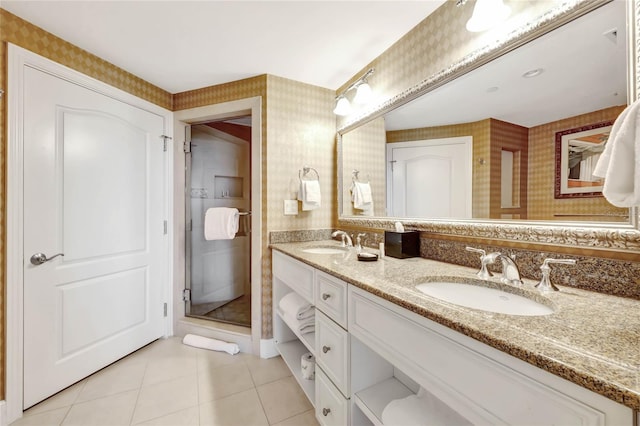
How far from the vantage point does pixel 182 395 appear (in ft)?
5.28

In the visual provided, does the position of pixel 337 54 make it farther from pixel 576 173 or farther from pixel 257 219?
pixel 576 173

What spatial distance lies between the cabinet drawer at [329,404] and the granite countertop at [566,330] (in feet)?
1.89

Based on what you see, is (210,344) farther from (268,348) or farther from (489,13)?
(489,13)

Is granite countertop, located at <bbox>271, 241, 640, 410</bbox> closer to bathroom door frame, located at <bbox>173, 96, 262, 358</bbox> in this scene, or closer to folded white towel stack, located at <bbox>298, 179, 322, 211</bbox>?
folded white towel stack, located at <bbox>298, 179, 322, 211</bbox>

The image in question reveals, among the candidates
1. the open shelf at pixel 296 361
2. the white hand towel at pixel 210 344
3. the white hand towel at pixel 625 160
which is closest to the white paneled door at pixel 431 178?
the white hand towel at pixel 625 160

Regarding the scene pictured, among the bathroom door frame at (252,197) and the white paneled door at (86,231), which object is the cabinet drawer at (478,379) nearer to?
the bathroom door frame at (252,197)

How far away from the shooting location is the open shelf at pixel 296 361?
1.53 m

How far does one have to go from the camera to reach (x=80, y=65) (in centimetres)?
174

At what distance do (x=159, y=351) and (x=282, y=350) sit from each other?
1008mm

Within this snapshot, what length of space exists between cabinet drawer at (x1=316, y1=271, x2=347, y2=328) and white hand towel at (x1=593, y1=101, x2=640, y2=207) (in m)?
0.86

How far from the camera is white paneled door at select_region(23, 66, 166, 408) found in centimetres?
152

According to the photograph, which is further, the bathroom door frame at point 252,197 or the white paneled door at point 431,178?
the bathroom door frame at point 252,197

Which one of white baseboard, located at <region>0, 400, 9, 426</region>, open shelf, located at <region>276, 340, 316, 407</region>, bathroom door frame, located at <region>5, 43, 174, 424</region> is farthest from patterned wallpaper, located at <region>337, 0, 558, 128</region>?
white baseboard, located at <region>0, 400, 9, 426</region>

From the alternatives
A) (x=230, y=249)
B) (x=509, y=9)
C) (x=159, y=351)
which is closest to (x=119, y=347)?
(x=159, y=351)
